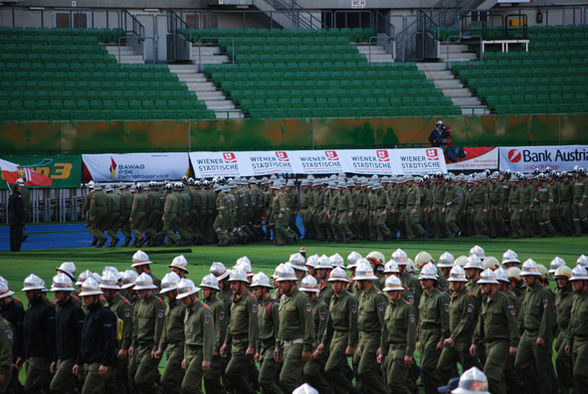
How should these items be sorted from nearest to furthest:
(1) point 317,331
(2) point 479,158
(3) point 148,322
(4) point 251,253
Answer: (3) point 148,322
(1) point 317,331
(4) point 251,253
(2) point 479,158

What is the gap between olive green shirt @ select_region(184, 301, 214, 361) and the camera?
11.4 m

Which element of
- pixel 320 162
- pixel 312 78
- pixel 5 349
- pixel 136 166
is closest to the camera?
pixel 5 349

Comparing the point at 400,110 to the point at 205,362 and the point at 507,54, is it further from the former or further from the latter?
the point at 205,362

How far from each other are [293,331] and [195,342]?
128cm

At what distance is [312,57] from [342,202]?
55.3ft

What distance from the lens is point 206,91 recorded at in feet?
135

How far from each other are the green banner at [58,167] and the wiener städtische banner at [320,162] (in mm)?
4075

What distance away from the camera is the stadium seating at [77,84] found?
1443 inches

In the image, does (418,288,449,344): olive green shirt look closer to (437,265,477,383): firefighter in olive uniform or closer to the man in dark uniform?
(437,265,477,383): firefighter in olive uniform

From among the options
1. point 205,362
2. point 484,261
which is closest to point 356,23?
point 484,261

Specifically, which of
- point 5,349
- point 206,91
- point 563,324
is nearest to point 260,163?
point 206,91

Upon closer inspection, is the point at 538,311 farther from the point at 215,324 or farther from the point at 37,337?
the point at 37,337

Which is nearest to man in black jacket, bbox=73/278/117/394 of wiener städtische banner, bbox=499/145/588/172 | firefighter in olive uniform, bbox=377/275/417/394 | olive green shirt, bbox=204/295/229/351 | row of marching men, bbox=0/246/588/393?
row of marching men, bbox=0/246/588/393

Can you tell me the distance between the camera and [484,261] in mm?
14359
